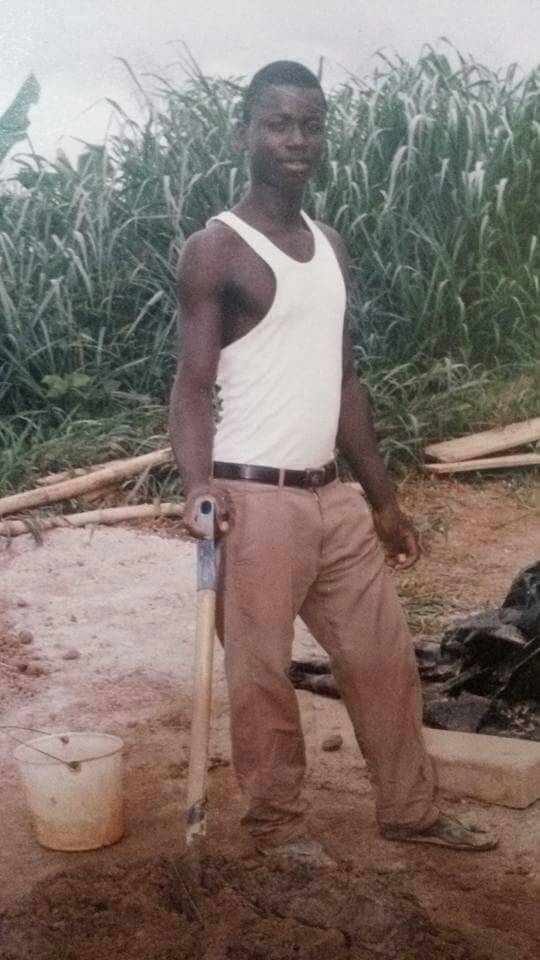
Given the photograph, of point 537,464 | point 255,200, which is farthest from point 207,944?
point 537,464

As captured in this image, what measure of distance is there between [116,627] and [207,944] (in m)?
1.70

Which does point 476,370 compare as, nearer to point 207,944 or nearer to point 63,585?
point 63,585

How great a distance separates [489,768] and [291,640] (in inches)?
27.0

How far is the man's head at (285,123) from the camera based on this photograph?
2.33 meters

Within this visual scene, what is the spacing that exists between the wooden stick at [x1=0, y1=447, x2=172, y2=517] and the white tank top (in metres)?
1.85

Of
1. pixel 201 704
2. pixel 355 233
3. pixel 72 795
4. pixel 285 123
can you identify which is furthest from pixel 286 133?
pixel 72 795

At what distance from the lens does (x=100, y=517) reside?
13.9ft

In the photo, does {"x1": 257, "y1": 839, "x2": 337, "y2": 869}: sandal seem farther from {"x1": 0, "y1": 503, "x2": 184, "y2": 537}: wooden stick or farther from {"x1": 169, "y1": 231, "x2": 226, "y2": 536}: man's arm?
{"x1": 0, "y1": 503, "x2": 184, "y2": 537}: wooden stick

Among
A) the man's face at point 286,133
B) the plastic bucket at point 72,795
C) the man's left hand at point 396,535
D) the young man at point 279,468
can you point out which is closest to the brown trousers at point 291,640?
the young man at point 279,468

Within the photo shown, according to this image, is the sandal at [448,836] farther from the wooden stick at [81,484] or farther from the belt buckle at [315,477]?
the wooden stick at [81,484]

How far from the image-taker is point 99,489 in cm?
434

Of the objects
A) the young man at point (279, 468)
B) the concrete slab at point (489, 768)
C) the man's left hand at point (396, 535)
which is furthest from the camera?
the concrete slab at point (489, 768)

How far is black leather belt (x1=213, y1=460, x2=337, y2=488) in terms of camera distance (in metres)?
2.35

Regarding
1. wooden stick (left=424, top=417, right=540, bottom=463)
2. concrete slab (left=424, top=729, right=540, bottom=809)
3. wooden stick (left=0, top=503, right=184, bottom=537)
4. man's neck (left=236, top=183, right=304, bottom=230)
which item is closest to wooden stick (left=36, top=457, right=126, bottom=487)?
wooden stick (left=0, top=503, right=184, bottom=537)
